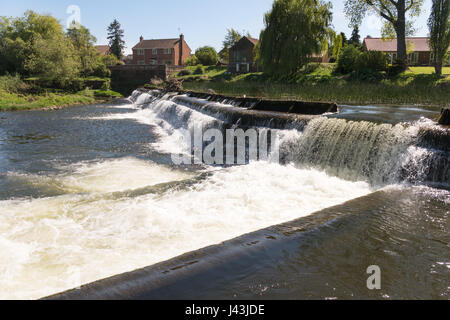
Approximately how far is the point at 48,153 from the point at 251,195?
28.0 feet

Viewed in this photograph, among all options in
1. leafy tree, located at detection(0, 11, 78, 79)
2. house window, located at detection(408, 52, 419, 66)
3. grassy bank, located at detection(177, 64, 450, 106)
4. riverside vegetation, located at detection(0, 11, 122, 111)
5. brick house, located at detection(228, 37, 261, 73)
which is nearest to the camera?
grassy bank, located at detection(177, 64, 450, 106)

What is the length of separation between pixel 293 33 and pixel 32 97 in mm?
25893

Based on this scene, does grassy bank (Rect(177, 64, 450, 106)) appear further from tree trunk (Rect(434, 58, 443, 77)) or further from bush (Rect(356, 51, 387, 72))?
bush (Rect(356, 51, 387, 72))

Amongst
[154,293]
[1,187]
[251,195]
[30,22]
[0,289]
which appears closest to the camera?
[154,293]

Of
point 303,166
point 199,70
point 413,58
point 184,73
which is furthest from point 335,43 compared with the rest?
point 184,73

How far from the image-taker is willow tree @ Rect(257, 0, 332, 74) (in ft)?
101

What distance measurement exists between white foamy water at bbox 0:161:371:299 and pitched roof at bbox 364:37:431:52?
156ft

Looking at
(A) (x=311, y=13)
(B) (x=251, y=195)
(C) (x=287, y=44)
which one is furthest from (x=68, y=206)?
(A) (x=311, y=13)

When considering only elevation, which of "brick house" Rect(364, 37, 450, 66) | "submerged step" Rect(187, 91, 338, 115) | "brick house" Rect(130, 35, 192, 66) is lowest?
"submerged step" Rect(187, 91, 338, 115)

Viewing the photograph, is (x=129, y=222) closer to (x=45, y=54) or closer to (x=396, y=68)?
(x=396, y=68)

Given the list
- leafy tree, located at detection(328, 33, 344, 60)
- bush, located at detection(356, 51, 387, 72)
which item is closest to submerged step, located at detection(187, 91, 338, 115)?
bush, located at detection(356, 51, 387, 72)

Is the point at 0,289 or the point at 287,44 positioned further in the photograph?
the point at 287,44

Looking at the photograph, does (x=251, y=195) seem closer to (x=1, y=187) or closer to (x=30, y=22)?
(x=1, y=187)

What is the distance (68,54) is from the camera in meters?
39.0
